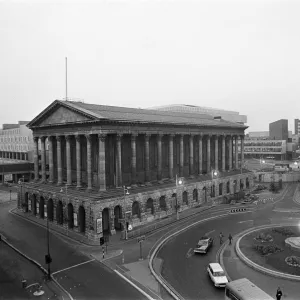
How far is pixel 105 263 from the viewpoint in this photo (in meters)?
39.8

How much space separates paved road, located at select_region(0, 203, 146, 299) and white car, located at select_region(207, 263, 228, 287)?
7680mm

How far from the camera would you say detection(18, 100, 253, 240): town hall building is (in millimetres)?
53875

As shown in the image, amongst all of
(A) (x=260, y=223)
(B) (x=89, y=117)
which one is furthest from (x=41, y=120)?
(A) (x=260, y=223)

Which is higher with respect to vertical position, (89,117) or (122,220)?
(89,117)

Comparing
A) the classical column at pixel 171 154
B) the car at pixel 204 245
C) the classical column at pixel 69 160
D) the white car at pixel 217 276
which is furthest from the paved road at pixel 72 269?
the classical column at pixel 171 154

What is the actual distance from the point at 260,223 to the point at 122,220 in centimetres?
2505

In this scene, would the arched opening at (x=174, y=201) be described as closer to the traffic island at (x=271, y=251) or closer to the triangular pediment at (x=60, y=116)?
the traffic island at (x=271, y=251)

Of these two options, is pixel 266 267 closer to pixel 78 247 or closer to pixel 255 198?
pixel 78 247

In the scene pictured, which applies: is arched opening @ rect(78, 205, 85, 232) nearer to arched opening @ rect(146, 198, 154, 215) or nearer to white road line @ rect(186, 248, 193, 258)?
arched opening @ rect(146, 198, 154, 215)

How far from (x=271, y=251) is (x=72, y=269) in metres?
25.6

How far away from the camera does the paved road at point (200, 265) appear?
3122cm

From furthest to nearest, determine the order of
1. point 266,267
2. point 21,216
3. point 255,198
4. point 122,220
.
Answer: point 255,198 < point 21,216 < point 122,220 < point 266,267

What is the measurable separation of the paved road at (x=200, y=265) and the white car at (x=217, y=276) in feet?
2.16

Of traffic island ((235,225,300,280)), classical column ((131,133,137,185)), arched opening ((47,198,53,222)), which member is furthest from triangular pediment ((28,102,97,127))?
traffic island ((235,225,300,280))
